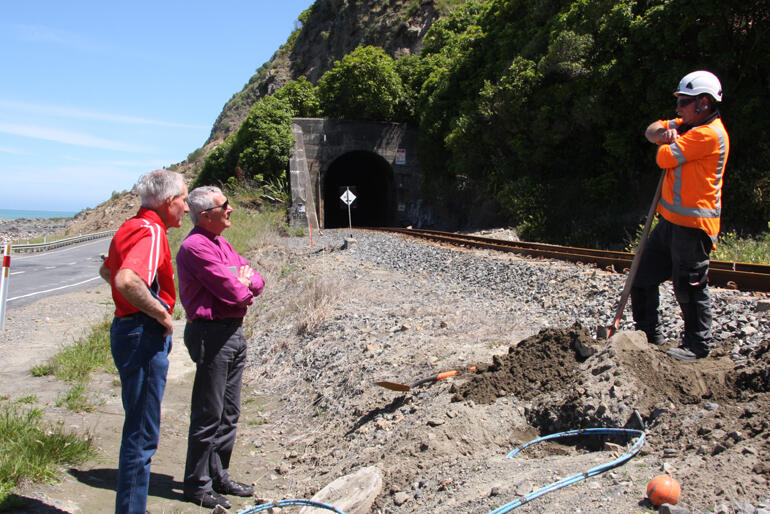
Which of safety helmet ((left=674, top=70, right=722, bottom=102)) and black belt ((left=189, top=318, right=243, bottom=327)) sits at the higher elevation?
safety helmet ((left=674, top=70, right=722, bottom=102))

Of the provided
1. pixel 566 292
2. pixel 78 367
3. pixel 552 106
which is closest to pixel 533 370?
pixel 566 292

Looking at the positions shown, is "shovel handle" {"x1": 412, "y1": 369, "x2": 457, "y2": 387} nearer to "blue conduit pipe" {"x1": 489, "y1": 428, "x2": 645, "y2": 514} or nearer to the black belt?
"blue conduit pipe" {"x1": 489, "y1": 428, "x2": 645, "y2": 514}

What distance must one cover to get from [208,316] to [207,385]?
48 centimetres

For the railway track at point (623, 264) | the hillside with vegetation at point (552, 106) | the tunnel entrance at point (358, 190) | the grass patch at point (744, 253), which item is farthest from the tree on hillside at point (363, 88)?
the grass patch at point (744, 253)

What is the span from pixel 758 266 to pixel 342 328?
563cm

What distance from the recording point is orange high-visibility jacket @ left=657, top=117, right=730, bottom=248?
422 cm

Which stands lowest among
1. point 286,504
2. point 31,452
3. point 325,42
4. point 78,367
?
point 286,504

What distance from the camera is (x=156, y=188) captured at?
3424mm

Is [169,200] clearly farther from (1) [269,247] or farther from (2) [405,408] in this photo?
(1) [269,247]

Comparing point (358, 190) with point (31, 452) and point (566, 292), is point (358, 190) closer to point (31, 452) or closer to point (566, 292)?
point (566, 292)

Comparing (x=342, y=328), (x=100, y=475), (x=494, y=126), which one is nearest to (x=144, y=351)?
(x=100, y=475)

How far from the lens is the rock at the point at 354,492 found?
11.6ft

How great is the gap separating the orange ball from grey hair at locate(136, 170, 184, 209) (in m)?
2.90

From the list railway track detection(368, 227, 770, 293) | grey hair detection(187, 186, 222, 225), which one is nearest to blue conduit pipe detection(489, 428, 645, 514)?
grey hair detection(187, 186, 222, 225)
